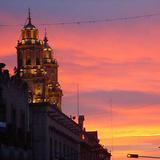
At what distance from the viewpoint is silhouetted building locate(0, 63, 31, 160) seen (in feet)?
186

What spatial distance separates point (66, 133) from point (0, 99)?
124ft

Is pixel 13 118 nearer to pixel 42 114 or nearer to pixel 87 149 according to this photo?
pixel 42 114

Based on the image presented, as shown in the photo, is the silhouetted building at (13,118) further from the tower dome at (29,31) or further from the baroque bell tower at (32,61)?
the tower dome at (29,31)

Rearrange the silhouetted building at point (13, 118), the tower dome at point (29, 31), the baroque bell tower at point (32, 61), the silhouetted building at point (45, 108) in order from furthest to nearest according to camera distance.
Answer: the tower dome at point (29, 31) → the baroque bell tower at point (32, 61) → the silhouetted building at point (45, 108) → the silhouetted building at point (13, 118)

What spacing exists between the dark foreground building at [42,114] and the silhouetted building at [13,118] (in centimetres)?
8

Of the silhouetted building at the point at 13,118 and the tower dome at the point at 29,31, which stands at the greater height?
the tower dome at the point at 29,31

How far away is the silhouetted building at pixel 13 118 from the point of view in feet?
186

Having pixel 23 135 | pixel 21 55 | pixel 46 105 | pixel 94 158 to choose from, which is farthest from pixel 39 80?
pixel 23 135

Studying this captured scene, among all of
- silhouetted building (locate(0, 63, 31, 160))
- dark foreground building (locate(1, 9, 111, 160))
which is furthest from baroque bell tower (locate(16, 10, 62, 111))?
silhouetted building (locate(0, 63, 31, 160))

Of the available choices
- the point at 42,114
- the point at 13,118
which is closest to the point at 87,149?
the point at 42,114

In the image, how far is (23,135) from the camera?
62.5 metres

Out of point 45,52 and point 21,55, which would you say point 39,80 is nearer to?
point 21,55

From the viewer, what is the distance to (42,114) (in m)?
79.6

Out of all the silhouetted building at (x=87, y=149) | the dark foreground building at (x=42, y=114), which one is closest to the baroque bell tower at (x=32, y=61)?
the dark foreground building at (x=42, y=114)
